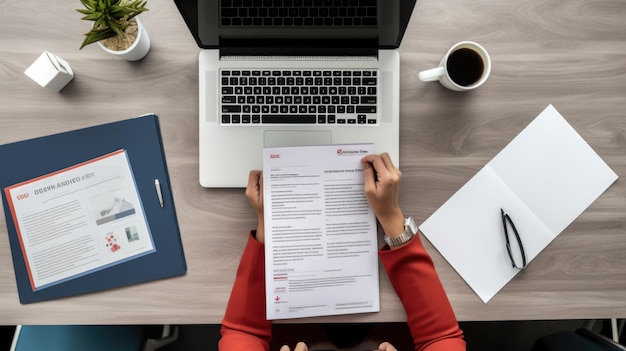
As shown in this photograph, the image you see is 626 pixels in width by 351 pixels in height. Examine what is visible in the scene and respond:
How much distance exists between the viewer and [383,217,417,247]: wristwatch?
0.85 meters

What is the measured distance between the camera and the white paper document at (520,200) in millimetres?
876

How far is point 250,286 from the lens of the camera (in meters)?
0.86

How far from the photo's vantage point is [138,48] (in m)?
0.86

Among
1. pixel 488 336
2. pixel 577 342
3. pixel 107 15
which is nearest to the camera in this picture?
pixel 107 15

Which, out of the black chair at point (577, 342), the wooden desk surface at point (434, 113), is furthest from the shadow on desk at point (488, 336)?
the wooden desk surface at point (434, 113)

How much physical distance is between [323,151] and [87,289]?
1.76 feet

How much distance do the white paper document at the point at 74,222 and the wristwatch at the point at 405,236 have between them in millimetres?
481

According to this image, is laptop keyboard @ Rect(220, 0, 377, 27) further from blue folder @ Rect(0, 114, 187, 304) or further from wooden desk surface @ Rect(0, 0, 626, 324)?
blue folder @ Rect(0, 114, 187, 304)

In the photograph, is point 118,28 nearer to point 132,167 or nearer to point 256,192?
point 132,167

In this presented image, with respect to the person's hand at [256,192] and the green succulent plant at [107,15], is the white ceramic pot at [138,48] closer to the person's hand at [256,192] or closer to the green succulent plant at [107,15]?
the green succulent plant at [107,15]

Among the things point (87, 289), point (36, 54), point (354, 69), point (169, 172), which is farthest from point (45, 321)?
point (354, 69)

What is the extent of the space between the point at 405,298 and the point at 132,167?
0.60 metres

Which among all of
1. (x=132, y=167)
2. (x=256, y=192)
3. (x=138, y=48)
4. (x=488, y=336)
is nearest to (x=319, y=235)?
(x=256, y=192)

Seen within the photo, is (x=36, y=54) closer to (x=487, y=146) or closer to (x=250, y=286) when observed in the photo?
(x=250, y=286)
